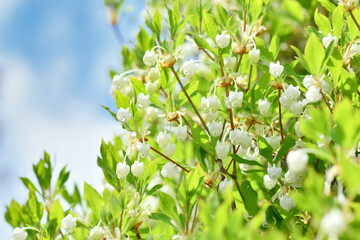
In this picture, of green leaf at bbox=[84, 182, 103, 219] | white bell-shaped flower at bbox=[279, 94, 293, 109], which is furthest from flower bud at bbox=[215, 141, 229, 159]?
green leaf at bbox=[84, 182, 103, 219]

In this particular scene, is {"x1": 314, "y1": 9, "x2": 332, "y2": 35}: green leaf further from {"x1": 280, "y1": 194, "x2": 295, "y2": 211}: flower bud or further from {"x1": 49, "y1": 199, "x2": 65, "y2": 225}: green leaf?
{"x1": 49, "y1": 199, "x2": 65, "y2": 225}: green leaf

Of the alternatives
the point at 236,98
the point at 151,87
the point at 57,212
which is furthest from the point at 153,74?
the point at 57,212

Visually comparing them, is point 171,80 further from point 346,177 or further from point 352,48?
point 346,177

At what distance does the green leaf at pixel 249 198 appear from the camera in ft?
4.28

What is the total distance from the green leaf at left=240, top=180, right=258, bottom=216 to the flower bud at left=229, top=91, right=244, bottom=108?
272 millimetres

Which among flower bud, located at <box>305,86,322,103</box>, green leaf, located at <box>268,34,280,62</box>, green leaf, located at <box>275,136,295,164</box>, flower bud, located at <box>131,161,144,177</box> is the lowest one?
green leaf, located at <box>275,136,295,164</box>

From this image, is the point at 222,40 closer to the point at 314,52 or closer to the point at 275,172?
the point at 314,52

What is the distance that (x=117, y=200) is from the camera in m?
1.14

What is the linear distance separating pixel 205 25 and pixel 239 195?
627mm

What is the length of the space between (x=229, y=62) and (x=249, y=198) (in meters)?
0.46

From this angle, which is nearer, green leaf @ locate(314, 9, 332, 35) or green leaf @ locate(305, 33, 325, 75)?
green leaf @ locate(305, 33, 325, 75)

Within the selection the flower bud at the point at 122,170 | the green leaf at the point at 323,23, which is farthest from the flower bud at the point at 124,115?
the green leaf at the point at 323,23

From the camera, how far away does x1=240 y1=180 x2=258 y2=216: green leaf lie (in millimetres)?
1306

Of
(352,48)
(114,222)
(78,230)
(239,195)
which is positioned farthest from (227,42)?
(78,230)
